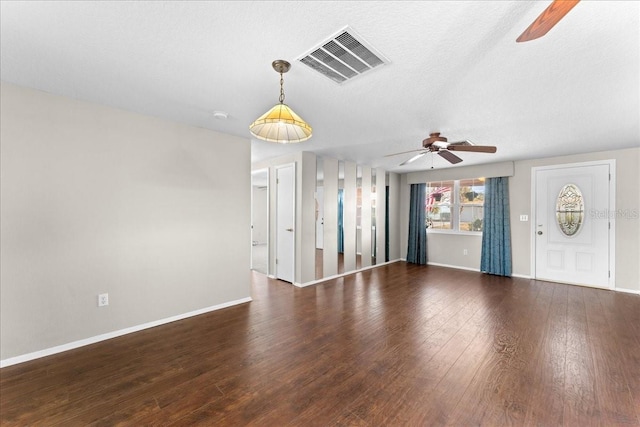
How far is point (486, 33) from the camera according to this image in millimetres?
1581

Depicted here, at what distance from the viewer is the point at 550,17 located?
1033mm

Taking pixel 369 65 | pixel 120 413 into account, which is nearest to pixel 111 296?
pixel 120 413

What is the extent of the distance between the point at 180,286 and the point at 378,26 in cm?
336

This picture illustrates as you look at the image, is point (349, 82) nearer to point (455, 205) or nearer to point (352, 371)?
point (352, 371)

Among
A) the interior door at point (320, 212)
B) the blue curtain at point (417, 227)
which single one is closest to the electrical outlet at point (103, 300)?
the interior door at point (320, 212)

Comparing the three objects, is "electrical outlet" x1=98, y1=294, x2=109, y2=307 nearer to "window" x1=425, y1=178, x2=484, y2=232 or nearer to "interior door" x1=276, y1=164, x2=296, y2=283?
"interior door" x1=276, y1=164, x2=296, y2=283

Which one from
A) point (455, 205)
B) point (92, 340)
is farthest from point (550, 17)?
point (455, 205)

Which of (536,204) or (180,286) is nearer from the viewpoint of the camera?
(180,286)

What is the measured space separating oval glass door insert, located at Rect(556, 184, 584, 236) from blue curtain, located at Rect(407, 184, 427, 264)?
8.44 feet

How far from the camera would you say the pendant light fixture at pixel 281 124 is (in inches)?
67.6

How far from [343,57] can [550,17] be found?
1.14 m

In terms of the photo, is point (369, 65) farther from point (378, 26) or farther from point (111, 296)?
point (111, 296)

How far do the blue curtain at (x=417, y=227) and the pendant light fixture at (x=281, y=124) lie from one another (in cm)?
552

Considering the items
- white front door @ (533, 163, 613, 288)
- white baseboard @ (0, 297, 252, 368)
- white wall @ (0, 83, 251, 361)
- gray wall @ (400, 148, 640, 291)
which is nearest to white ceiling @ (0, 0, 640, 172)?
white wall @ (0, 83, 251, 361)
